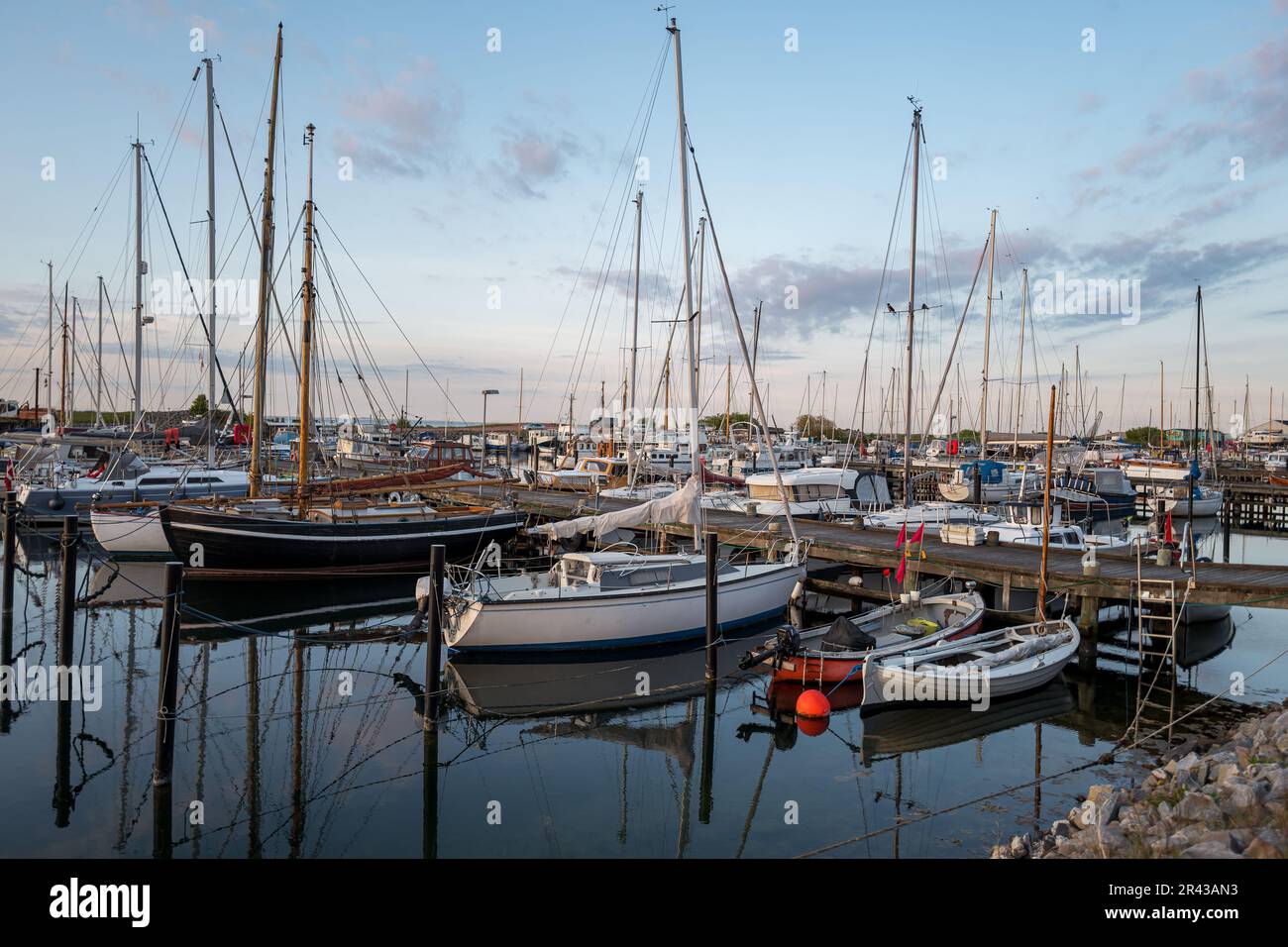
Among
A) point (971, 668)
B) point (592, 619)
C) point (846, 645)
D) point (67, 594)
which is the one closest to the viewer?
point (67, 594)

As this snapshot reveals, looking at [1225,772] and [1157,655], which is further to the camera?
[1157,655]

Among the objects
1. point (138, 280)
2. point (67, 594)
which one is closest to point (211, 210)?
point (138, 280)

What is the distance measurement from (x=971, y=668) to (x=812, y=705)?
2.93 meters

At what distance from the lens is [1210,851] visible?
7312 mm

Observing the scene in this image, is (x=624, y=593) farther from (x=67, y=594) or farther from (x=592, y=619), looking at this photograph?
(x=67, y=594)

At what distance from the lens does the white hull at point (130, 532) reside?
2725 cm

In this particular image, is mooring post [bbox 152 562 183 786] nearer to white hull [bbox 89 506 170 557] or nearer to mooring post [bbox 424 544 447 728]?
mooring post [bbox 424 544 447 728]

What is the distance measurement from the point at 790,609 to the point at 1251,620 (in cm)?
1226

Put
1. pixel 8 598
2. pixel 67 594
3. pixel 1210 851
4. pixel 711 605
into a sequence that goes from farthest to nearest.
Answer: pixel 8 598 → pixel 711 605 → pixel 67 594 → pixel 1210 851

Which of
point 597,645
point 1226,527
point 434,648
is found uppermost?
point 1226,527

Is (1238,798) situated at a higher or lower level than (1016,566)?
lower

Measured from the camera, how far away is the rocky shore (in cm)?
755
